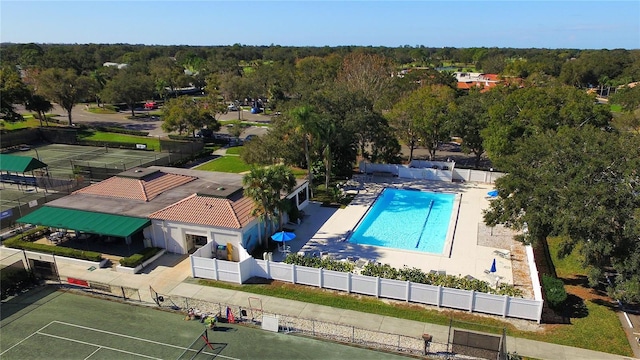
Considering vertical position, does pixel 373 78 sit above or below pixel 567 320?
above

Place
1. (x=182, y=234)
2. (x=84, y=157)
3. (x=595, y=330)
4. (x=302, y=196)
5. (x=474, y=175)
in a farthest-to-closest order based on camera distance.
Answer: (x=84, y=157), (x=474, y=175), (x=302, y=196), (x=182, y=234), (x=595, y=330)

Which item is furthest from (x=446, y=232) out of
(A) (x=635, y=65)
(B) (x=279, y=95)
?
(A) (x=635, y=65)

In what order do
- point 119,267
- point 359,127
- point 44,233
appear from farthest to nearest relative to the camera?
point 359,127 → point 44,233 → point 119,267

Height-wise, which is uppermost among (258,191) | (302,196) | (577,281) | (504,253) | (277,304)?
(258,191)

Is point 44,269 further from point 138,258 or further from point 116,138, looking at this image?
point 116,138

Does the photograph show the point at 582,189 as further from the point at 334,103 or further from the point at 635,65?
the point at 635,65

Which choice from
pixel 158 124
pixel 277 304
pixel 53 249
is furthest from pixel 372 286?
pixel 158 124
